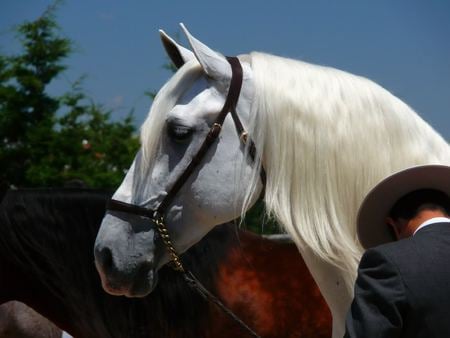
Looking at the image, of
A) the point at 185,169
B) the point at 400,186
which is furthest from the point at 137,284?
the point at 400,186

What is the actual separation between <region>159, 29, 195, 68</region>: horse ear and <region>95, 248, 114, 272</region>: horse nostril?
748 mm

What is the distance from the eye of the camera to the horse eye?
2895 millimetres

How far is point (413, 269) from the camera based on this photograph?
1.92 m

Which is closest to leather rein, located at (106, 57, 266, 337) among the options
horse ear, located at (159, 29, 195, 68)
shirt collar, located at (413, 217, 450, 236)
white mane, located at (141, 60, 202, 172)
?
white mane, located at (141, 60, 202, 172)

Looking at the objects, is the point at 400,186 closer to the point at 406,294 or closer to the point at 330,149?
the point at 406,294

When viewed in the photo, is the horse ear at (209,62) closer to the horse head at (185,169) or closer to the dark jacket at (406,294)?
the horse head at (185,169)

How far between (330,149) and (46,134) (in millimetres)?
9521

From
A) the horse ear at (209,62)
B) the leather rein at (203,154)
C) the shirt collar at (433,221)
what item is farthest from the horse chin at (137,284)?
the shirt collar at (433,221)

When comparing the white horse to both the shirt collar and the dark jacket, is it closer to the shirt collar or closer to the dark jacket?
the shirt collar

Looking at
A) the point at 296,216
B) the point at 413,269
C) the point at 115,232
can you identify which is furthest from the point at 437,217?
the point at 115,232

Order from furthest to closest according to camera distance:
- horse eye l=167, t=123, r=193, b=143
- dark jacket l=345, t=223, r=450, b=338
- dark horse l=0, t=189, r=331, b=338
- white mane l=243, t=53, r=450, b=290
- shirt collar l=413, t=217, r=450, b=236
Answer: dark horse l=0, t=189, r=331, b=338 < horse eye l=167, t=123, r=193, b=143 < white mane l=243, t=53, r=450, b=290 < shirt collar l=413, t=217, r=450, b=236 < dark jacket l=345, t=223, r=450, b=338

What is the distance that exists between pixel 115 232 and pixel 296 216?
0.65 m

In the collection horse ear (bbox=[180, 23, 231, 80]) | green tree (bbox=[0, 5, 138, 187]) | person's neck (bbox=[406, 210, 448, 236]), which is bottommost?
green tree (bbox=[0, 5, 138, 187])

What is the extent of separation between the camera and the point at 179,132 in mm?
2895
